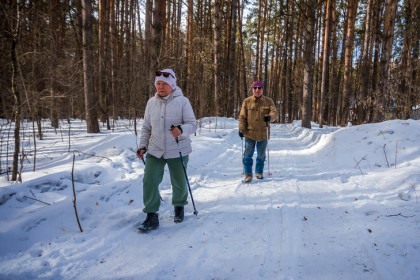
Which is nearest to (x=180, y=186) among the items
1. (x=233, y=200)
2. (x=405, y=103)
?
(x=233, y=200)

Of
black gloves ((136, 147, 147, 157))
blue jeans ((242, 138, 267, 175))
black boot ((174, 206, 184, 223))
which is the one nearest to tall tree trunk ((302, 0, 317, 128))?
blue jeans ((242, 138, 267, 175))

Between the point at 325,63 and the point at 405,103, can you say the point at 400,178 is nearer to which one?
the point at 405,103

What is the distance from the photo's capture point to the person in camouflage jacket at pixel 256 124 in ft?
16.0

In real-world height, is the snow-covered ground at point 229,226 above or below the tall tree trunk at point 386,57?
below

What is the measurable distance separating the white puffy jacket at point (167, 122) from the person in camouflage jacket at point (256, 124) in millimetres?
2080

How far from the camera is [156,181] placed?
10.00 ft

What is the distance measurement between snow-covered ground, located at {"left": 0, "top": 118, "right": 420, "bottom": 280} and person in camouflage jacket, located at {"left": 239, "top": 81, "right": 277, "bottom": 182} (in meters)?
0.45

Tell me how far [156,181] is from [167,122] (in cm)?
82

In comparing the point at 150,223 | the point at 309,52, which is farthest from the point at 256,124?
the point at 309,52

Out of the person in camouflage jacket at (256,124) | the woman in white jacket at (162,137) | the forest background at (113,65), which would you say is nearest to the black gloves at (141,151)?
the woman in white jacket at (162,137)

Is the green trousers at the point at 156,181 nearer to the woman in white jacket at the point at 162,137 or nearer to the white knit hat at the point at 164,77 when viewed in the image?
the woman in white jacket at the point at 162,137

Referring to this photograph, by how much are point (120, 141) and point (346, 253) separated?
5.98 m

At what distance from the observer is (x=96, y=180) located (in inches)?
164

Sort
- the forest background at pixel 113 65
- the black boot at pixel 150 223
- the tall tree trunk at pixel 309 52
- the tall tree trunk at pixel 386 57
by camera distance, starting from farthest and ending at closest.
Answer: the tall tree trunk at pixel 309 52 < the tall tree trunk at pixel 386 57 < the forest background at pixel 113 65 < the black boot at pixel 150 223
